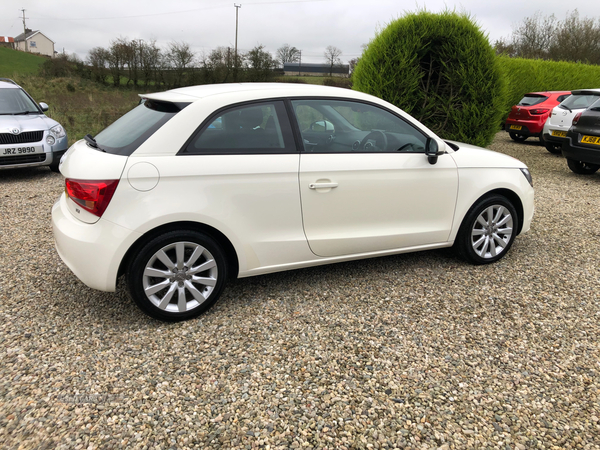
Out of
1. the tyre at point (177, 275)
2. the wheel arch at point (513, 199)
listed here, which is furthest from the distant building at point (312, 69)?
the tyre at point (177, 275)

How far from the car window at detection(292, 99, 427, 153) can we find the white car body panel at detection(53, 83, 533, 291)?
0.07m

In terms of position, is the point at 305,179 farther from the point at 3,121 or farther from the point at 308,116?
the point at 3,121

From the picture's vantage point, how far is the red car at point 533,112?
12.8 metres

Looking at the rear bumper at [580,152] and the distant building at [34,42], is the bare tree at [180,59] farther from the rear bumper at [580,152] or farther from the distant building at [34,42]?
the distant building at [34,42]

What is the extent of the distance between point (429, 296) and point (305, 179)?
56.9 inches

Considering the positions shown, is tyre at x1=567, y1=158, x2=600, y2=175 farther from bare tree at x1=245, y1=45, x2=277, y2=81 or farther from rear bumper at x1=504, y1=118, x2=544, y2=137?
bare tree at x1=245, y1=45, x2=277, y2=81

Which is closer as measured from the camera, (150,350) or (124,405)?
(124,405)

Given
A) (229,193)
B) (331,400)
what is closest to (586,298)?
(331,400)

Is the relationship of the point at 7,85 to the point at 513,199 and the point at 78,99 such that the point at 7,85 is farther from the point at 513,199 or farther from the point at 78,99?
the point at 78,99

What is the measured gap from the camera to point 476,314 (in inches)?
133

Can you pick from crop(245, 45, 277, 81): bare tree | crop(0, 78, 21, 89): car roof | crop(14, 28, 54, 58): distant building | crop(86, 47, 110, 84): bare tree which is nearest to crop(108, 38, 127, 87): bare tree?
crop(86, 47, 110, 84): bare tree

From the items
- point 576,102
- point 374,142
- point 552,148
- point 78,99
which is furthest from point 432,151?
point 78,99

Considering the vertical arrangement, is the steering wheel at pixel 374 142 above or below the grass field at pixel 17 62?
below

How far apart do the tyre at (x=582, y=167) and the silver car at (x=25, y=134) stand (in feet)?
32.8
